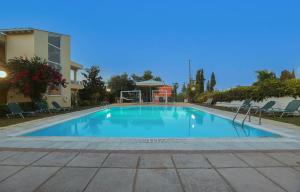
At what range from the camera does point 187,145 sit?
21.8 ft

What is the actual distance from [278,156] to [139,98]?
27.8 metres

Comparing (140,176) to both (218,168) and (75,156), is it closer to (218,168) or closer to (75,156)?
(218,168)

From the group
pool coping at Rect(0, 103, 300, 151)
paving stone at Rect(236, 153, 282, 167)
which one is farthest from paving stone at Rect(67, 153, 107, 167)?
paving stone at Rect(236, 153, 282, 167)

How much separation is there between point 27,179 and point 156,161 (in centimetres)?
212

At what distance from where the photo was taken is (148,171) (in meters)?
4.66

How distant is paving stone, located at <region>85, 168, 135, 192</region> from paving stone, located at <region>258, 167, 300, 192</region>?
6.71 ft

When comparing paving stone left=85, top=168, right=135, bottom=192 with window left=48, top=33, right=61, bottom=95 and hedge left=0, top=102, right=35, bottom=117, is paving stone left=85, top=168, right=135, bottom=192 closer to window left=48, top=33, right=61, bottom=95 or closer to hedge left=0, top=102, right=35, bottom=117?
hedge left=0, top=102, right=35, bottom=117

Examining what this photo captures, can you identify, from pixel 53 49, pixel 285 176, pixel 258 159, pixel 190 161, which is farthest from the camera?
pixel 53 49

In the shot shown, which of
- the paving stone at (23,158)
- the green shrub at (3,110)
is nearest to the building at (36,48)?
the green shrub at (3,110)

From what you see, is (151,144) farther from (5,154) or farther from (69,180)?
(5,154)

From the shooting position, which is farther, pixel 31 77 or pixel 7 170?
pixel 31 77

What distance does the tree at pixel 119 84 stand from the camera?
3821 cm

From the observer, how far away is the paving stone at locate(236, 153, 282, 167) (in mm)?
5055

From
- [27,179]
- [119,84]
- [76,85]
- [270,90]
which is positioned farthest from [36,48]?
[119,84]
